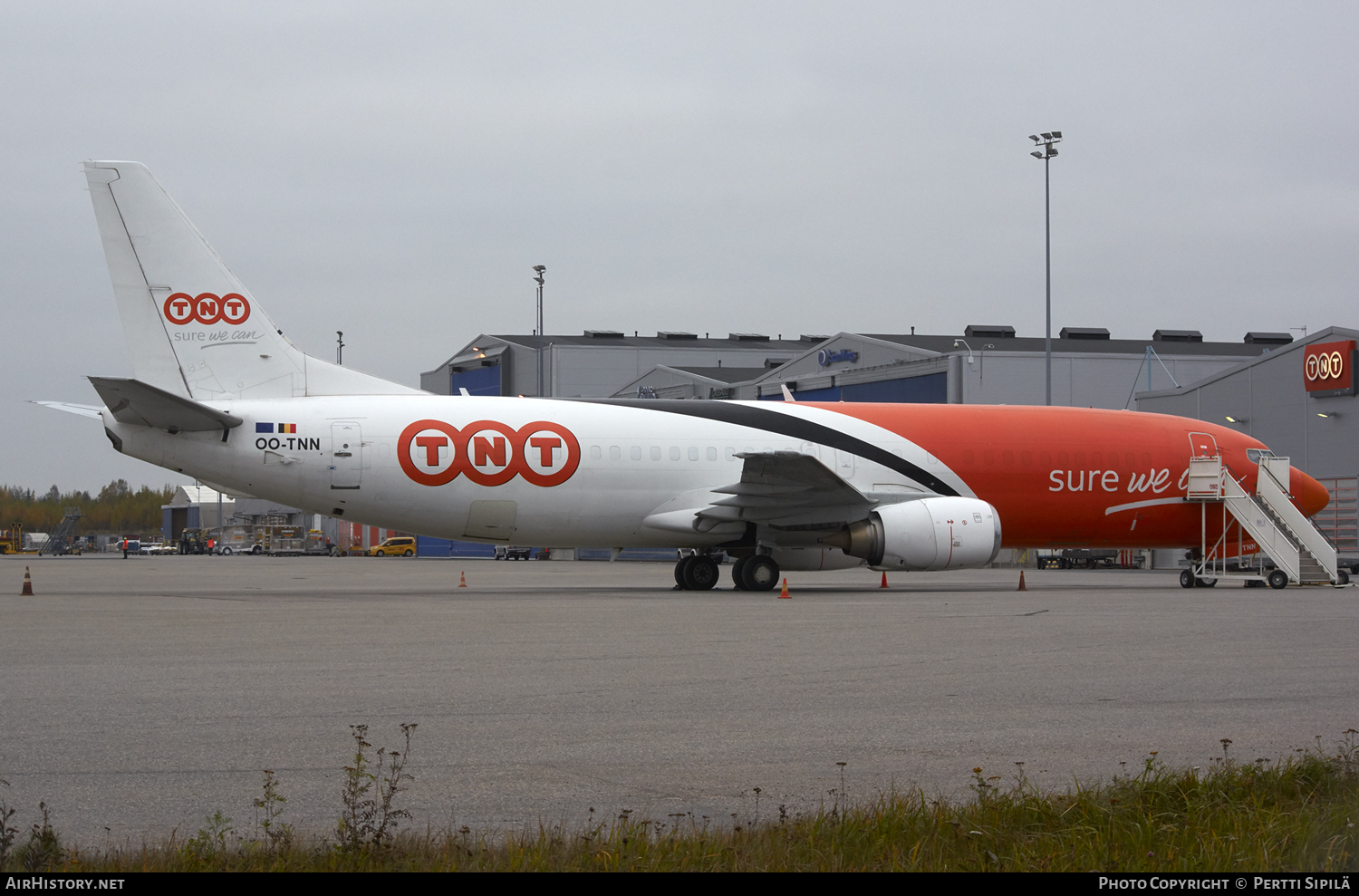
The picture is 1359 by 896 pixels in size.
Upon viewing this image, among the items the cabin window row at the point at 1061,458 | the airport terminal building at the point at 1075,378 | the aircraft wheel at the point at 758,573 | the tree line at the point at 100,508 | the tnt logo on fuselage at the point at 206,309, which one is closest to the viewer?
the tnt logo on fuselage at the point at 206,309

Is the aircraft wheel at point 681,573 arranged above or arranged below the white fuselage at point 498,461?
below

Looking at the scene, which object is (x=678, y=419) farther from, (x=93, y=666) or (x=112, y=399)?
(x=93, y=666)

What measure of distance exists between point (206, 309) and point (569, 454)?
6.98m

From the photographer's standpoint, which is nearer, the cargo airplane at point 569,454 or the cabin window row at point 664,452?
the cargo airplane at point 569,454

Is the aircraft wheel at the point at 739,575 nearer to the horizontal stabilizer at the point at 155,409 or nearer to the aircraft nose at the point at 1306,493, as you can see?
the horizontal stabilizer at the point at 155,409

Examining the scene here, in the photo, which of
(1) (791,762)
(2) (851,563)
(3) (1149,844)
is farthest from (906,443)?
(3) (1149,844)

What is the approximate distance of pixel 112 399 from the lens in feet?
69.2

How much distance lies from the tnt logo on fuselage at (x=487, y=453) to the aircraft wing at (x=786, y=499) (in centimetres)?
288

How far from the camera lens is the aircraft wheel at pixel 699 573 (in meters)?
24.8

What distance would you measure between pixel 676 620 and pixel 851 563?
886 cm

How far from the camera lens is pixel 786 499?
23.6 m

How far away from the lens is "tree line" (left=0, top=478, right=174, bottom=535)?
15738 cm

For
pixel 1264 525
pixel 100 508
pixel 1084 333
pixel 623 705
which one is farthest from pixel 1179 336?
pixel 100 508

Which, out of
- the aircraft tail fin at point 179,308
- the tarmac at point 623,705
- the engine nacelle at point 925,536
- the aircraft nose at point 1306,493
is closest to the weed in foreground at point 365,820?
the tarmac at point 623,705
